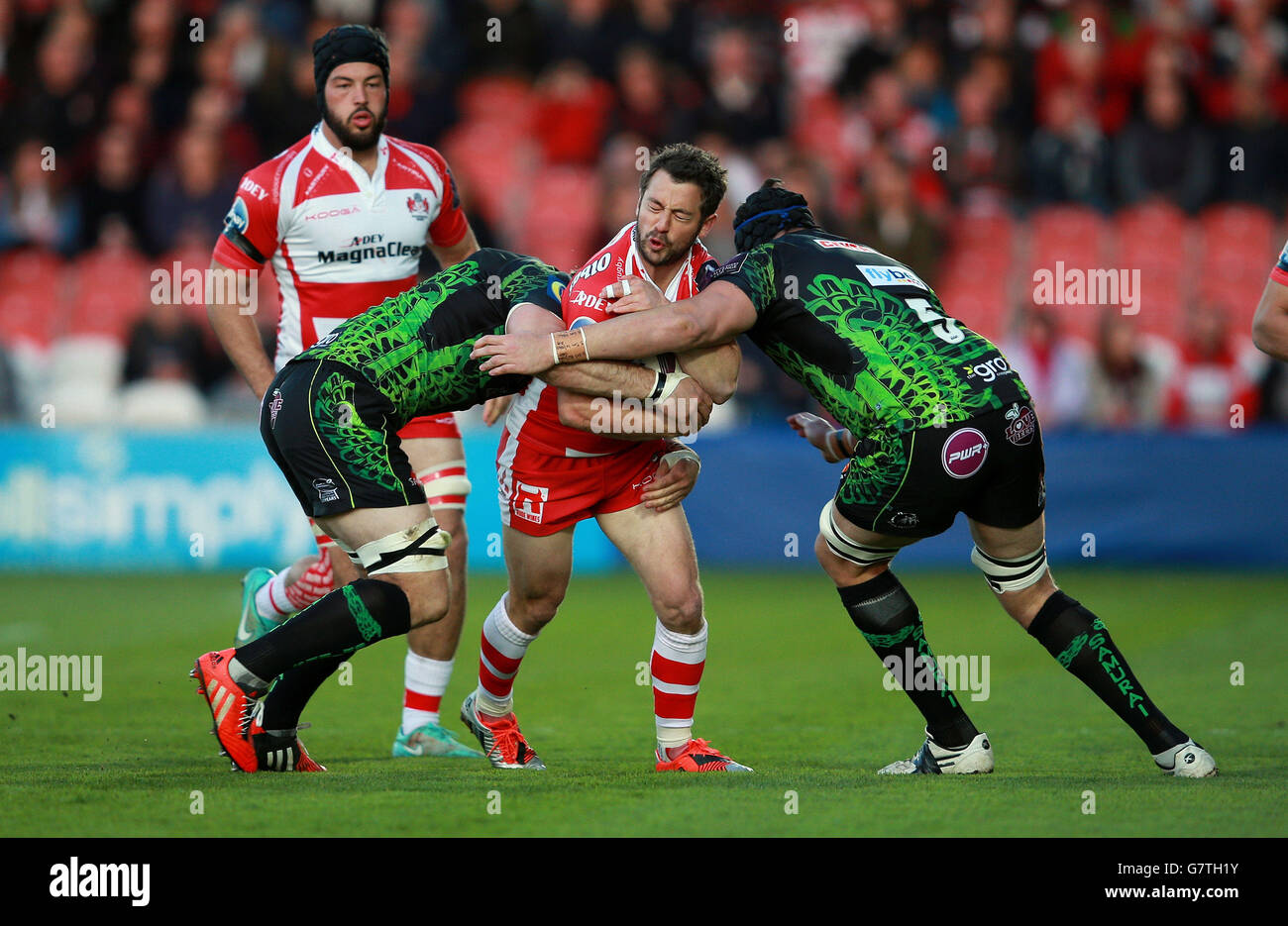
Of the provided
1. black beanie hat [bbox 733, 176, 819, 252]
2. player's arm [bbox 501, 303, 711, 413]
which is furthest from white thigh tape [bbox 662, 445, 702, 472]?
black beanie hat [bbox 733, 176, 819, 252]

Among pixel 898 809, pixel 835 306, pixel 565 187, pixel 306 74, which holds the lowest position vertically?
pixel 898 809

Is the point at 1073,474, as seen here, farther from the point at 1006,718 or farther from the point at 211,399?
the point at 211,399

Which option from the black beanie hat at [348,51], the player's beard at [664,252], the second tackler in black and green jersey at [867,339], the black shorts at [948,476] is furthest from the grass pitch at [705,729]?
the black beanie hat at [348,51]

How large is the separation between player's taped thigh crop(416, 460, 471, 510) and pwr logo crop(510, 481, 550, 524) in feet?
2.71

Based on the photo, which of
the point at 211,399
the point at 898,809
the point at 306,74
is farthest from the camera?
the point at 306,74

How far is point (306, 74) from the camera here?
17.1m

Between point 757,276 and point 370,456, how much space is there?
1618mm

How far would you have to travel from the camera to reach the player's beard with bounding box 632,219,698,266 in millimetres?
6484

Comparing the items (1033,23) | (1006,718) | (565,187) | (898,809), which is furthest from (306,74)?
(898,809)

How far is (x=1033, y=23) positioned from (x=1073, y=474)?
640cm

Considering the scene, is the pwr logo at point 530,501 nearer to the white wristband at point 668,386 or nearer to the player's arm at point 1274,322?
the white wristband at point 668,386

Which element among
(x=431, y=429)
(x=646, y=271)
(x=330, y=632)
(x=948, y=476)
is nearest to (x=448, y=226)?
(x=431, y=429)

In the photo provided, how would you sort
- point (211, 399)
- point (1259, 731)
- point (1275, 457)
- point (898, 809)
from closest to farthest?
point (898, 809) → point (1259, 731) → point (1275, 457) → point (211, 399)

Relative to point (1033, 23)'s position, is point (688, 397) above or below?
below
